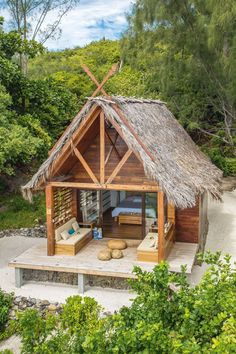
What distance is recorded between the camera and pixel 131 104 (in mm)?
12164

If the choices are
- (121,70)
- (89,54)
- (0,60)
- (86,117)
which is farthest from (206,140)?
(86,117)

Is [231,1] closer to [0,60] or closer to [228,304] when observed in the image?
[0,60]

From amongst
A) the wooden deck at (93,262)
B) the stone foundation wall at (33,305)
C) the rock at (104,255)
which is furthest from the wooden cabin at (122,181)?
the stone foundation wall at (33,305)

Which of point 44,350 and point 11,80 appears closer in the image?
point 44,350

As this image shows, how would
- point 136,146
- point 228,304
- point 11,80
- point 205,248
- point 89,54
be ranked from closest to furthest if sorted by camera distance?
1. point 228,304
2. point 136,146
3. point 205,248
4. point 11,80
5. point 89,54

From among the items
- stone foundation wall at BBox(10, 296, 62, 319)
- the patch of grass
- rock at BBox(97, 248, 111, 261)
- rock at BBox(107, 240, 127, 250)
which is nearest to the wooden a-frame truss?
rock at BBox(97, 248, 111, 261)

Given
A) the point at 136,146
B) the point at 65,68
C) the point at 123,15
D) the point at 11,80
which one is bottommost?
the point at 136,146

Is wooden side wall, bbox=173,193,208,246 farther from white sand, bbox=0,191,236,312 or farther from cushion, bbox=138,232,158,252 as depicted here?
cushion, bbox=138,232,158,252

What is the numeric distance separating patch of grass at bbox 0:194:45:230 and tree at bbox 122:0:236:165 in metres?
9.69

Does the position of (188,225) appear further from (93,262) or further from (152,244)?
(93,262)

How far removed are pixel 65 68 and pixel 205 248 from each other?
2005 centimetres

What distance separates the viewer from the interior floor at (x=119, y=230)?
510 inches

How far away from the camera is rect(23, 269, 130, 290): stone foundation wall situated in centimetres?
1059

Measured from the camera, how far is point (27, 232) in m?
15.1
